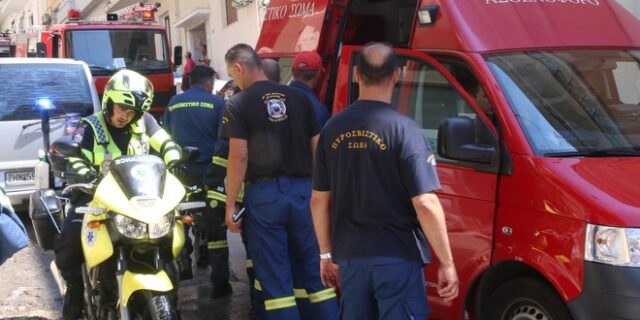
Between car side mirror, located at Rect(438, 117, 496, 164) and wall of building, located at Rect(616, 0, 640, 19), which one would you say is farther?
wall of building, located at Rect(616, 0, 640, 19)

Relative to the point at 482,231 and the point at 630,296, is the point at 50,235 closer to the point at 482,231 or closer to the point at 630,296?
the point at 482,231

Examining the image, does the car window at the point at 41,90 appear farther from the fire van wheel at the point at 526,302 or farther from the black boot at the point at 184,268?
the fire van wheel at the point at 526,302

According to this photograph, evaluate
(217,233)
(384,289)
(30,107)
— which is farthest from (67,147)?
(30,107)

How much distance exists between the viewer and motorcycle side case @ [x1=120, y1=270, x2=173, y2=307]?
339 cm

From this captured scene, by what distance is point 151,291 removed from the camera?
3402mm

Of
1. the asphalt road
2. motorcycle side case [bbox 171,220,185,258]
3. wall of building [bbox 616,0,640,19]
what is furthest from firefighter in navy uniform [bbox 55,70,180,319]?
wall of building [bbox 616,0,640,19]

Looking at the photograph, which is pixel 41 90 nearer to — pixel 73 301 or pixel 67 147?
pixel 73 301

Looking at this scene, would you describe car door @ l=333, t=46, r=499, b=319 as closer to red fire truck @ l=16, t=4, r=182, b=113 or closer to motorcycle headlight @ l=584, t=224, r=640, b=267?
motorcycle headlight @ l=584, t=224, r=640, b=267

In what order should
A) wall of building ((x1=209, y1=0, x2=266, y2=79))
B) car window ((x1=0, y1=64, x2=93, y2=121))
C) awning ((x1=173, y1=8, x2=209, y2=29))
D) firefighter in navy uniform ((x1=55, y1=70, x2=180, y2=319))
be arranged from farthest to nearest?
awning ((x1=173, y1=8, x2=209, y2=29)), wall of building ((x1=209, y1=0, x2=266, y2=79)), car window ((x1=0, y1=64, x2=93, y2=121)), firefighter in navy uniform ((x1=55, y1=70, x2=180, y2=319))

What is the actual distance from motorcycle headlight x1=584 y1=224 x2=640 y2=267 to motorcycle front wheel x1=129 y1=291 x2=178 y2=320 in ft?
6.21

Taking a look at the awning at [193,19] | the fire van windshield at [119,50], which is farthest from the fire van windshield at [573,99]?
the awning at [193,19]

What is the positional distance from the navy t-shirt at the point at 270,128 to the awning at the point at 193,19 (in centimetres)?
1613

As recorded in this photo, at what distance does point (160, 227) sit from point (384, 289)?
119cm

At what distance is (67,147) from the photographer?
371 centimetres
